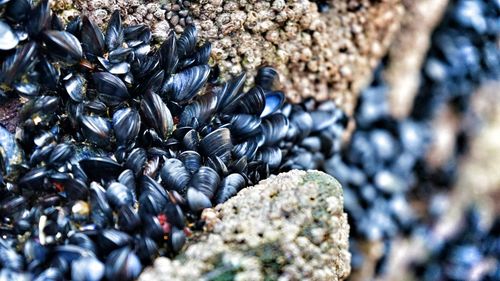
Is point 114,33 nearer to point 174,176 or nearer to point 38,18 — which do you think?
point 38,18

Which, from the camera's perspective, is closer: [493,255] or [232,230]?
[232,230]

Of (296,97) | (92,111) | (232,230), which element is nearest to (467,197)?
(296,97)

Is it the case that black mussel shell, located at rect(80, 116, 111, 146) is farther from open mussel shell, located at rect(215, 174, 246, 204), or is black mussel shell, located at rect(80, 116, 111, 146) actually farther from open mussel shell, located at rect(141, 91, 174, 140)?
open mussel shell, located at rect(215, 174, 246, 204)

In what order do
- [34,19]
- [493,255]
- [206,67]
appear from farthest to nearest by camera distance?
[493,255] < [206,67] < [34,19]

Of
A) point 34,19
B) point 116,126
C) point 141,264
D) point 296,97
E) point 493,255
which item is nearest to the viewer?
point 141,264

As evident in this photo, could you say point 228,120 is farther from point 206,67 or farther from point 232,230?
point 232,230

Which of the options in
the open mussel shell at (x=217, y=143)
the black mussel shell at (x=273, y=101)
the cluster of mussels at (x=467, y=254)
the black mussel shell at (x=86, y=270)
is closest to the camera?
the black mussel shell at (x=86, y=270)

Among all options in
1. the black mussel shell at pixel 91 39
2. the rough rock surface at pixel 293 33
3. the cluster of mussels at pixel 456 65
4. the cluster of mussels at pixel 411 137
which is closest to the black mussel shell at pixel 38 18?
the black mussel shell at pixel 91 39

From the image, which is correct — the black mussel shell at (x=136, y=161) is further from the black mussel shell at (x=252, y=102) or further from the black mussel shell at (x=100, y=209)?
the black mussel shell at (x=252, y=102)

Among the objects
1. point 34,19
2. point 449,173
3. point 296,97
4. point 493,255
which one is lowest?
point 493,255
